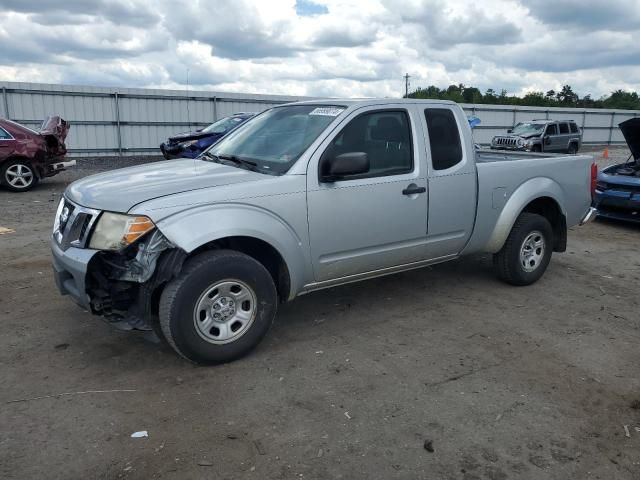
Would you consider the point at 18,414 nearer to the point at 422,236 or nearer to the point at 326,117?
the point at 326,117

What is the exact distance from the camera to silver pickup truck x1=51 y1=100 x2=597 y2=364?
3.68 meters

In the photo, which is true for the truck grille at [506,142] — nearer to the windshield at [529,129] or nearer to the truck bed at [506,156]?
the windshield at [529,129]

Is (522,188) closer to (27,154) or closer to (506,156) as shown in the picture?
(506,156)

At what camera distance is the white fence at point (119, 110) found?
18578 mm

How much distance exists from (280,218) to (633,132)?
25.2ft

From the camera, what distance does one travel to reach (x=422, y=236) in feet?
16.0

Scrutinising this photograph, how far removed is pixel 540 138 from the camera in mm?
22953

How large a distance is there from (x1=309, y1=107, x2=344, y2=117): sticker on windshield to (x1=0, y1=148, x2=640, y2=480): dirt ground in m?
1.73

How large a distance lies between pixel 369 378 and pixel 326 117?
2043 millimetres

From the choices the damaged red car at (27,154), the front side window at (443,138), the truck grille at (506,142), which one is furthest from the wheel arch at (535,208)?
the truck grille at (506,142)

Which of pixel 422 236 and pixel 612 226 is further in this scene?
pixel 612 226

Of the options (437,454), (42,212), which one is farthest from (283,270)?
(42,212)

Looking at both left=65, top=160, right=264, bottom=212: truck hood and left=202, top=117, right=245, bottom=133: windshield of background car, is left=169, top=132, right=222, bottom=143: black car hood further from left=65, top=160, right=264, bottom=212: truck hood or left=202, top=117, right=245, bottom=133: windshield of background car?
left=65, top=160, right=264, bottom=212: truck hood

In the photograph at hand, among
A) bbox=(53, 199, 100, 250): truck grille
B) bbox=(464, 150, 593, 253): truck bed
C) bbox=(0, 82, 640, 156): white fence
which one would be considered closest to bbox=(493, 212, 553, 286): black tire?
bbox=(464, 150, 593, 253): truck bed
